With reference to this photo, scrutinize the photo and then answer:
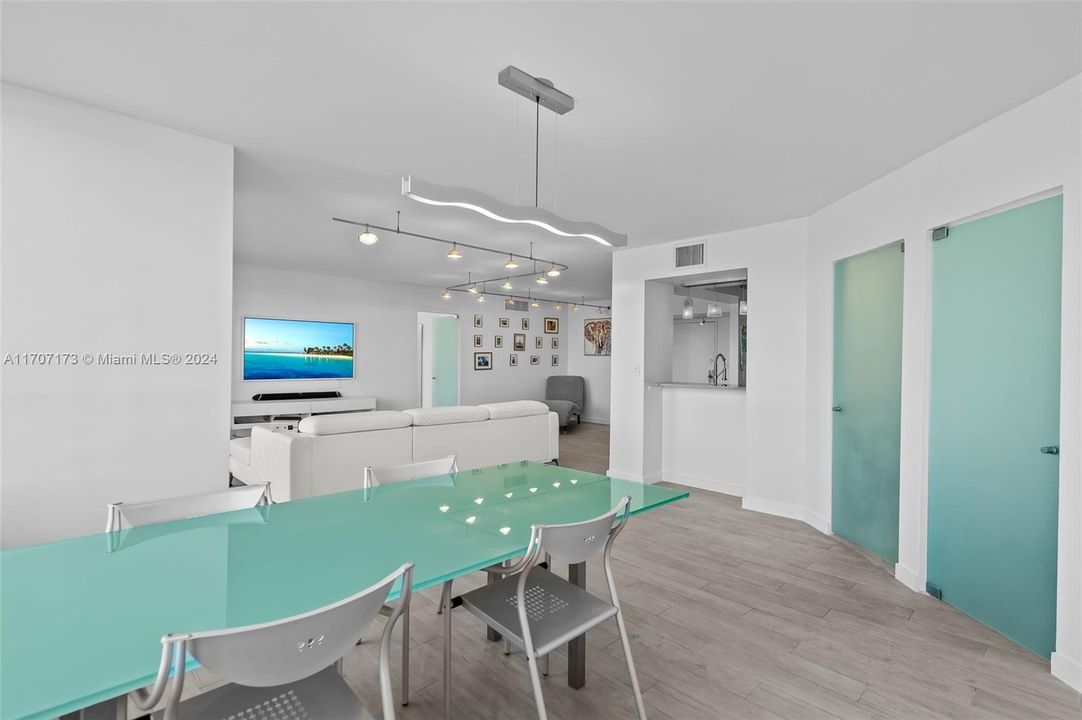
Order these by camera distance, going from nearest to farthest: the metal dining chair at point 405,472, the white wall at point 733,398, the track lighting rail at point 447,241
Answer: the metal dining chair at point 405,472 < the white wall at point 733,398 < the track lighting rail at point 447,241

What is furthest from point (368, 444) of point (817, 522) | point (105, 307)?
point (817, 522)

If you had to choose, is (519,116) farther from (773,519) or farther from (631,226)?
(773,519)

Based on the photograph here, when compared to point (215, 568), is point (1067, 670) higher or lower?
lower

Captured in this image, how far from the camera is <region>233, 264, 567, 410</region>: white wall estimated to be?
728cm

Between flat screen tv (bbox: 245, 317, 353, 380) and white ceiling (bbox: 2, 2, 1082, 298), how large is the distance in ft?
13.8

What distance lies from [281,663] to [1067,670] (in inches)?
120

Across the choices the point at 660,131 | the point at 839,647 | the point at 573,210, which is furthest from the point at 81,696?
the point at 573,210

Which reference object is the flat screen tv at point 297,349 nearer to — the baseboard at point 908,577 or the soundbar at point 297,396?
the soundbar at point 297,396

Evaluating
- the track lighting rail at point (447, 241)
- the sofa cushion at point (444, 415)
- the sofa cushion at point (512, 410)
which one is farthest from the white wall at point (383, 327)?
the sofa cushion at point (444, 415)

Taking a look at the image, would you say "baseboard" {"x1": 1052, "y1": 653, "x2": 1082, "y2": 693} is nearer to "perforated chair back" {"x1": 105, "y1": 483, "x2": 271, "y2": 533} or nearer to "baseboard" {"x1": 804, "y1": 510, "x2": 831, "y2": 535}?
"baseboard" {"x1": 804, "y1": 510, "x2": 831, "y2": 535}

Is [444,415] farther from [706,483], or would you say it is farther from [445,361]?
[445,361]

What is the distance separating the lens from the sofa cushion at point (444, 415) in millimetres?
4469

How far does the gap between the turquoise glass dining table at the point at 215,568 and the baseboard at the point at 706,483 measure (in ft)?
11.2

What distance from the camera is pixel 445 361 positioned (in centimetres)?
986
